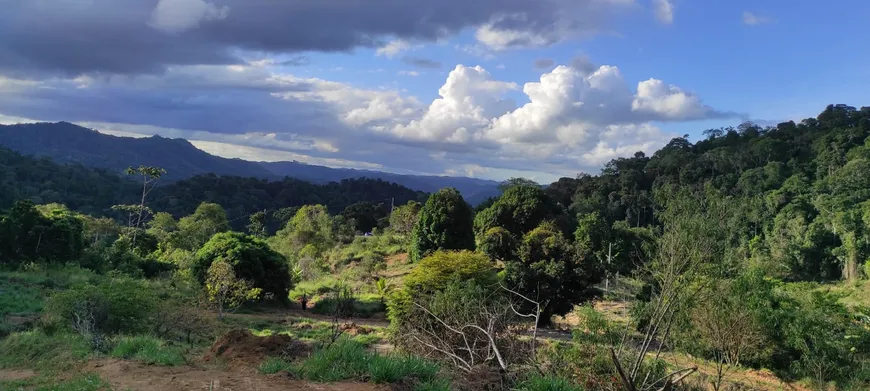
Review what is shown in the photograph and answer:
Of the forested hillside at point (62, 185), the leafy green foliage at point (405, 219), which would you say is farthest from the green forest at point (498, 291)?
the forested hillside at point (62, 185)

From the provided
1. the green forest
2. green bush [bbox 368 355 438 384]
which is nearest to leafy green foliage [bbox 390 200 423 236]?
the green forest

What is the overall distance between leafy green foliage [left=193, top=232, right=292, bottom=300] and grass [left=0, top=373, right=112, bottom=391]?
1449 cm

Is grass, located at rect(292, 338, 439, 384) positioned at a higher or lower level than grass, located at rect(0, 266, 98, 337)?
higher

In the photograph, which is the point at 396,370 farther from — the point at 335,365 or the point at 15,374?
the point at 15,374

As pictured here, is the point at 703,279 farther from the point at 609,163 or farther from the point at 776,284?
the point at 609,163

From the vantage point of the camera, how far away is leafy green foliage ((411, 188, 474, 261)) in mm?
27906

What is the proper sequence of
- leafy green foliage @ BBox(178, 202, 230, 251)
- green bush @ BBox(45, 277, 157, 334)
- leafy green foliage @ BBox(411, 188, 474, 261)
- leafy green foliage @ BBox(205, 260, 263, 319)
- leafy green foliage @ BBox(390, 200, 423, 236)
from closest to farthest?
green bush @ BBox(45, 277, 157, 334) → leafy green foliage @ BBox(205, 260, 263, 319) → leafy green foliage @ BBox(411, 188, 474, 261) → leafy green foliage @ BBox(178, 202, 230, 251) → leafy green foliage @ BBox(390, 200, 423, 236)

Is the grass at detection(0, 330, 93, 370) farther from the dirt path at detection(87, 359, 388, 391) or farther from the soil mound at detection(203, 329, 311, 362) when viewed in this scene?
the soil mound at detection(203, 329, 311, 362)

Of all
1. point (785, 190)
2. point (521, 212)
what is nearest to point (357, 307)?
point (521, 212)

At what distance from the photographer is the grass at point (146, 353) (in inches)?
303

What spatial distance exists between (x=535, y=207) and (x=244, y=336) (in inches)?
788

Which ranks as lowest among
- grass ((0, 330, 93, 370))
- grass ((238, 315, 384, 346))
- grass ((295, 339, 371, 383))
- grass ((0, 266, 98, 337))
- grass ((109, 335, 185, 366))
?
grass ((238, 315, 384, 346))

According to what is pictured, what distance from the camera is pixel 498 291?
55.5ft

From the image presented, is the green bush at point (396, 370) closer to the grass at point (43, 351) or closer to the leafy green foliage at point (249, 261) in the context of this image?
the grass at point (43, 351)
